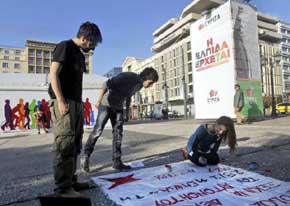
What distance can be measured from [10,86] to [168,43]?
Answer: 6258 centimetres

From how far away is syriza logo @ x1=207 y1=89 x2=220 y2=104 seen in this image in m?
12.8

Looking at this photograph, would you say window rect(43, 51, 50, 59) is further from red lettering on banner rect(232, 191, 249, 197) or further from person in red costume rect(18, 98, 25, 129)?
red lettering on banner rect(232, 191, 249, 197)

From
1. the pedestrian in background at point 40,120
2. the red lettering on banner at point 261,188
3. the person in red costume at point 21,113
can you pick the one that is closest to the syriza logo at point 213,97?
the pedestrian in background at point 40,120

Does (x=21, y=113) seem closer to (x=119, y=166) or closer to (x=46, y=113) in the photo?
(x=46, y=113)

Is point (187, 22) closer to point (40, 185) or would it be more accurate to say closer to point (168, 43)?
point (168, 43)

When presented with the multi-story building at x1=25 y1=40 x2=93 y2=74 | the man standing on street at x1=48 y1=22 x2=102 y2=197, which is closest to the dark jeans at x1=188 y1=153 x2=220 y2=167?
the man standing on street at x1=48 y1=22 x2=102 y2=197

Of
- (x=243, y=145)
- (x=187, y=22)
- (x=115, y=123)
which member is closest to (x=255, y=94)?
(x=243, y=145)

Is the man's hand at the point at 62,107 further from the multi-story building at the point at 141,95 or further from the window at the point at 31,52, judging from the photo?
the window at the point at 31,52

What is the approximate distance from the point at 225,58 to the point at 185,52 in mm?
51019

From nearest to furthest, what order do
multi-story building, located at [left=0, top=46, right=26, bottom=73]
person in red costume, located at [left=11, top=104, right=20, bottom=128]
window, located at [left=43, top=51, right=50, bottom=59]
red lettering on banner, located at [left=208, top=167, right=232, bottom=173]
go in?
red lettering on banner, located at [left=208, top=167, right=232, bottom=173]
person in red costume, located at [left=11, top=104, right=20, bottom=128]
multi-story building, located at [left=0, top=46, right=26, bottom=73]
window, located at [left=43, top=51, right=50, bottom=59]

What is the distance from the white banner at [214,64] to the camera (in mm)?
12164

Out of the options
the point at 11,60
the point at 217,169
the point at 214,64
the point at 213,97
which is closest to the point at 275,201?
the point at 217,169

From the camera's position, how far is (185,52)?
204 ft

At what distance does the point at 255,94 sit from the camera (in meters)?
12.3
